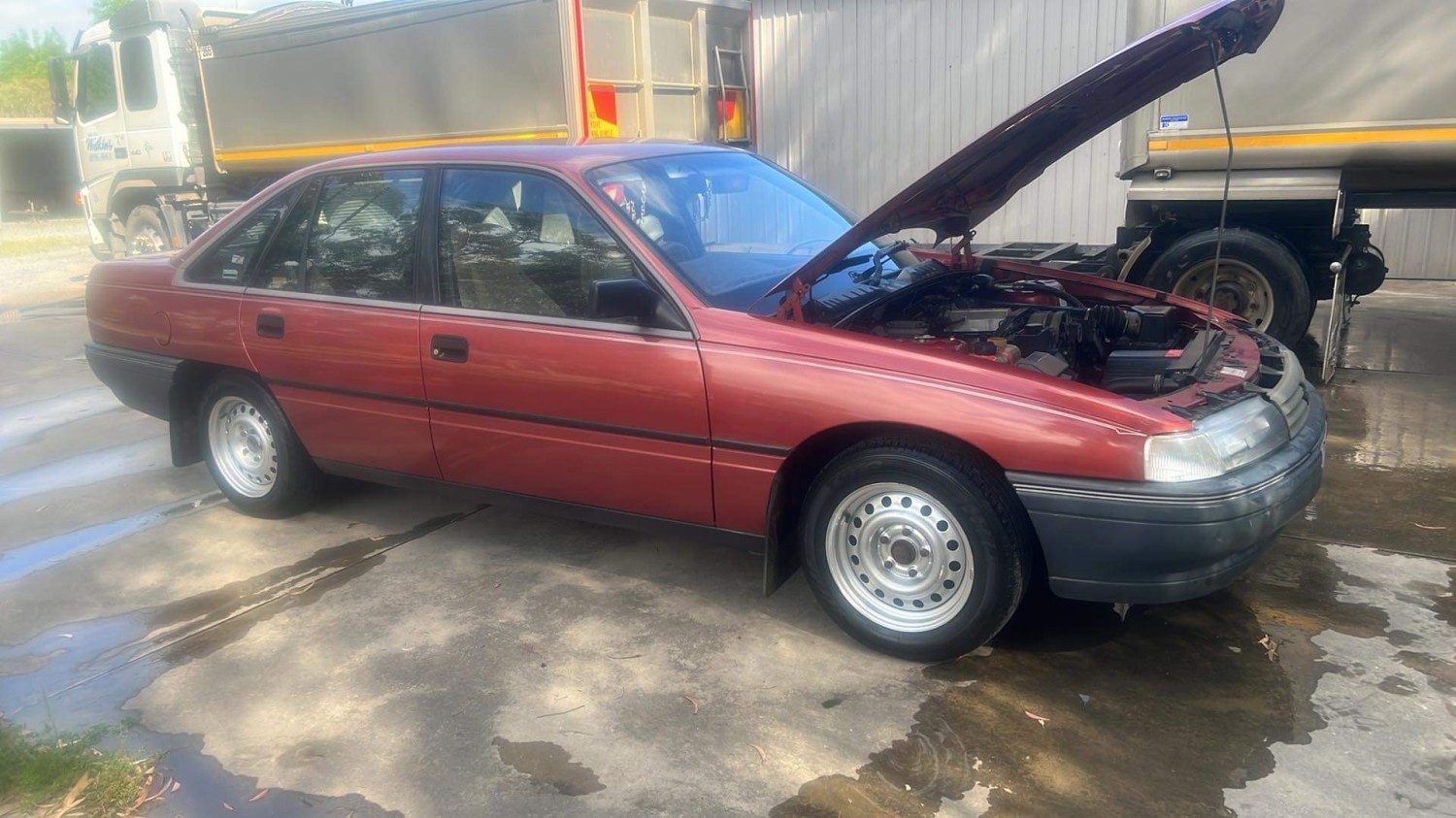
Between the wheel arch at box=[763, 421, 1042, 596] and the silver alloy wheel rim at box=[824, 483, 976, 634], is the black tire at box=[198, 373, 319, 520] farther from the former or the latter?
the silver alloy wheel rim at box=[824, 483, 976, 634]

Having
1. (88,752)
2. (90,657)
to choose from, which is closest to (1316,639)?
(88,752)

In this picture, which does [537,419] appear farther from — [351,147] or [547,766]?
[351,147]

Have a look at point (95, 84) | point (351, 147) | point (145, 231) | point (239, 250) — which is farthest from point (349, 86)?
point (239, 250)

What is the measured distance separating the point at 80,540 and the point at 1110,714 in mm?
4424

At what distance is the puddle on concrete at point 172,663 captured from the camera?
2.85 m

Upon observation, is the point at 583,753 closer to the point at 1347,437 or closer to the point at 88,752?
the point at 88,752

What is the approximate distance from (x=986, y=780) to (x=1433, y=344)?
22.0ft

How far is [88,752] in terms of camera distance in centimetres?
307

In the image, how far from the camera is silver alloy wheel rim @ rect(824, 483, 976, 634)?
10.5ft

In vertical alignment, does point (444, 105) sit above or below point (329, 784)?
above

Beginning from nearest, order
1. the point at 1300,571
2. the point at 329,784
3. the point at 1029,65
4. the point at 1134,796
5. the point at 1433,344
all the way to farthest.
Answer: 1. the point at 1134,796
2. the point at 329,784
3. the point at 1300,571
4. the point at 1433,344
5. the point at 1029,65

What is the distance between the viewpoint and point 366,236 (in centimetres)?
429

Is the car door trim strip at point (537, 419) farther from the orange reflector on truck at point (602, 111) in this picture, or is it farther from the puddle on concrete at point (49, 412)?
the orange reflector on truck at point (602, 111)

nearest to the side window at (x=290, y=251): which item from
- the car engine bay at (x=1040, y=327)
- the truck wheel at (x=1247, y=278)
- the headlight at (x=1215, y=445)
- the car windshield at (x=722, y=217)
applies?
the car windshield at (x=722, y=217)
